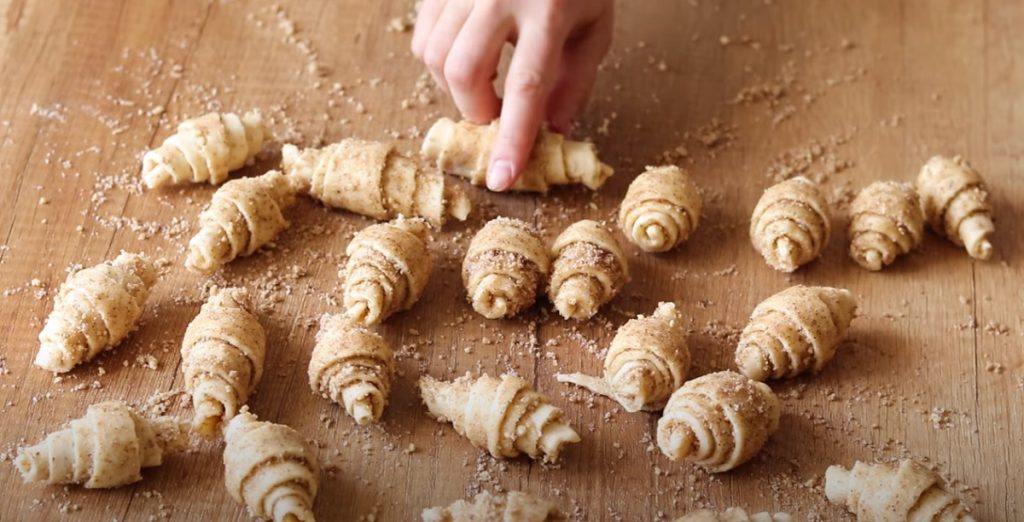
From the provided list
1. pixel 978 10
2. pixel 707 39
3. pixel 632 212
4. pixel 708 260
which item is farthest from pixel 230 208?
pixel 978 10

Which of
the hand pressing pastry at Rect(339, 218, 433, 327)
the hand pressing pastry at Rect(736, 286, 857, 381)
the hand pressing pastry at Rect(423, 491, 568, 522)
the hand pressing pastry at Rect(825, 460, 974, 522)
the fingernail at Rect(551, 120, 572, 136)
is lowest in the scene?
the hand pressing pastry at Rect(825, 460, 974, 522)

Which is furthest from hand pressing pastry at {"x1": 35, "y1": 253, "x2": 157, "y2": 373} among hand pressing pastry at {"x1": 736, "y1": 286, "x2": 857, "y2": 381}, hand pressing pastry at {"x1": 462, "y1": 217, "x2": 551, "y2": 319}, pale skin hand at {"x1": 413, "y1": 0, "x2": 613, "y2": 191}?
hand pressing pastry at {"x1": 736, "y1": 286, "x2": 857, "y2": 381}

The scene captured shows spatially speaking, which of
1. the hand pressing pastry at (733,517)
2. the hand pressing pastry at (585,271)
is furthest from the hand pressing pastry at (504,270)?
the hand pressing pastry at (733,517)

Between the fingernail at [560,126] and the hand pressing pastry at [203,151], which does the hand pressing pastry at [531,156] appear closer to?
the fingernail at [560,126]

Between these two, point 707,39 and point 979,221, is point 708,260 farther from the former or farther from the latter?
point 707,39

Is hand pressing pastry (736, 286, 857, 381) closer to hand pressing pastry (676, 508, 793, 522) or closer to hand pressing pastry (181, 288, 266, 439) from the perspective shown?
hand pressing pastry (676, 508, 793, 522)

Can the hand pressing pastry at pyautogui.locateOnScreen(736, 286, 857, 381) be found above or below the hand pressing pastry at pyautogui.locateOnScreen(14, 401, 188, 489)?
below
